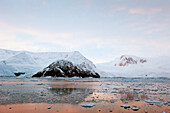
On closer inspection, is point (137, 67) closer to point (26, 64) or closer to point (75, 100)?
point (26, 64)

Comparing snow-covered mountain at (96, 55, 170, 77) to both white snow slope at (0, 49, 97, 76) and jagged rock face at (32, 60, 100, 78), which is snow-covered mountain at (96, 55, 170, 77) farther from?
jagged rock face at (32, 60, 100, 78)

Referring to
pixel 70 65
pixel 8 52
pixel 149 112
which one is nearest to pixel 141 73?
pixel 70 65

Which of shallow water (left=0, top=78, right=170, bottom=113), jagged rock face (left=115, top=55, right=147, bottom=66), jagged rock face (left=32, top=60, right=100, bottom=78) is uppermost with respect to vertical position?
jagged rock face (left=115, top=55, right=147, bottom=66)

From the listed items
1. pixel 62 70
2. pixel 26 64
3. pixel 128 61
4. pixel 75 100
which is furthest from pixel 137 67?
pixel 75 100

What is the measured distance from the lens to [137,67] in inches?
2127

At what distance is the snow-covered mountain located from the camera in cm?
4452

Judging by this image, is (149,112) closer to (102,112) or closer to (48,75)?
(102,112)

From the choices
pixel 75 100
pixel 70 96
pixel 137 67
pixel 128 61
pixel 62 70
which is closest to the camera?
pixel 75 100

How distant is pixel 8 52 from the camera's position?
6356cm

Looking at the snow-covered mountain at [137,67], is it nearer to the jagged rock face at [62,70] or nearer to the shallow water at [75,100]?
the jagged rock face at [62,70]

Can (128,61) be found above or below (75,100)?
above

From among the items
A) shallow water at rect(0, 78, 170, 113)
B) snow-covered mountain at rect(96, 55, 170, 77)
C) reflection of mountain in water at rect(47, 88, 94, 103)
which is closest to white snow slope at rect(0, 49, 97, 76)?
snow-covered mountain at rect(96, 55, 170, 77)

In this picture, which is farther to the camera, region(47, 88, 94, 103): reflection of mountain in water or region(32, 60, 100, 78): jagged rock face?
region(32, 60, 100, 78): jagged rock face

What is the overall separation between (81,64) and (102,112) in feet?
120
